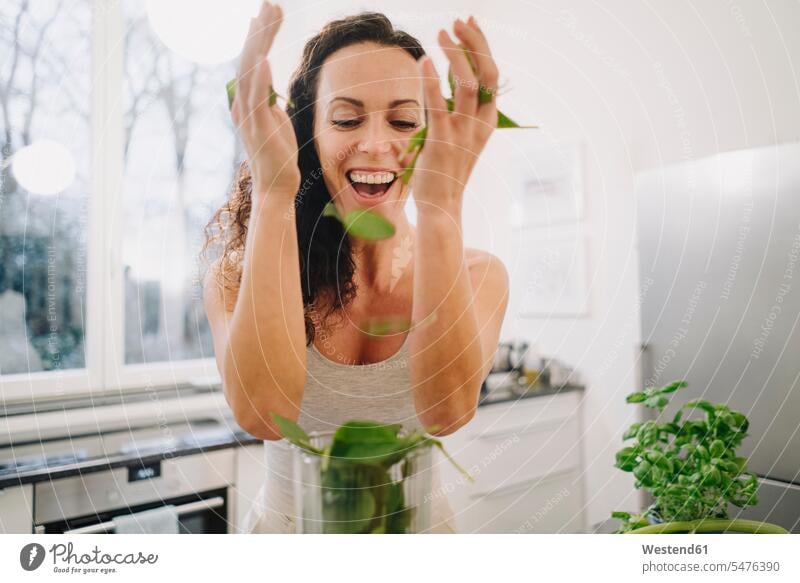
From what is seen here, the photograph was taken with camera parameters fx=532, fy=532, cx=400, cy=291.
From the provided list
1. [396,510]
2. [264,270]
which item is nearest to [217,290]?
[264,270]

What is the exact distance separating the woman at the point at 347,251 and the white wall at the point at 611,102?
33 mm

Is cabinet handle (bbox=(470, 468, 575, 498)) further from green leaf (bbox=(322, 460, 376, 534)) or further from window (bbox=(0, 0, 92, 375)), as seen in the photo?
window (bbox=(0, 0, 92, 375))

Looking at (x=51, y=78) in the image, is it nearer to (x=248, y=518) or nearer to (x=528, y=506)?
(x=248, y=518)

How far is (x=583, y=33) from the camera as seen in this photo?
1.72 feet

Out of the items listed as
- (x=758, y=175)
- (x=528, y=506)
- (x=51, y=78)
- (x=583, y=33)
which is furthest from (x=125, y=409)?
(x=758, y=175)

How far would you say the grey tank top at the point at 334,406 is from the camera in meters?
0.47

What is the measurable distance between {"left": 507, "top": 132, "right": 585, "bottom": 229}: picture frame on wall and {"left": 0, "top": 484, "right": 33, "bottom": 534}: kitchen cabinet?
59 centimetres

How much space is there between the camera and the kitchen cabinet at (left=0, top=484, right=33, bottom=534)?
0.55 meters

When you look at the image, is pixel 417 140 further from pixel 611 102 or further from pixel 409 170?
pixel 611 102

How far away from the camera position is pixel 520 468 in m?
0.64

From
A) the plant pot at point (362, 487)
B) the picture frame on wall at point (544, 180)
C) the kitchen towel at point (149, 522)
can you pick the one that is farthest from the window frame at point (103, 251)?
the picture frame on wall at point (544, 180)

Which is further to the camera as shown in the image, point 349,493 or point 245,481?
point 245,481
